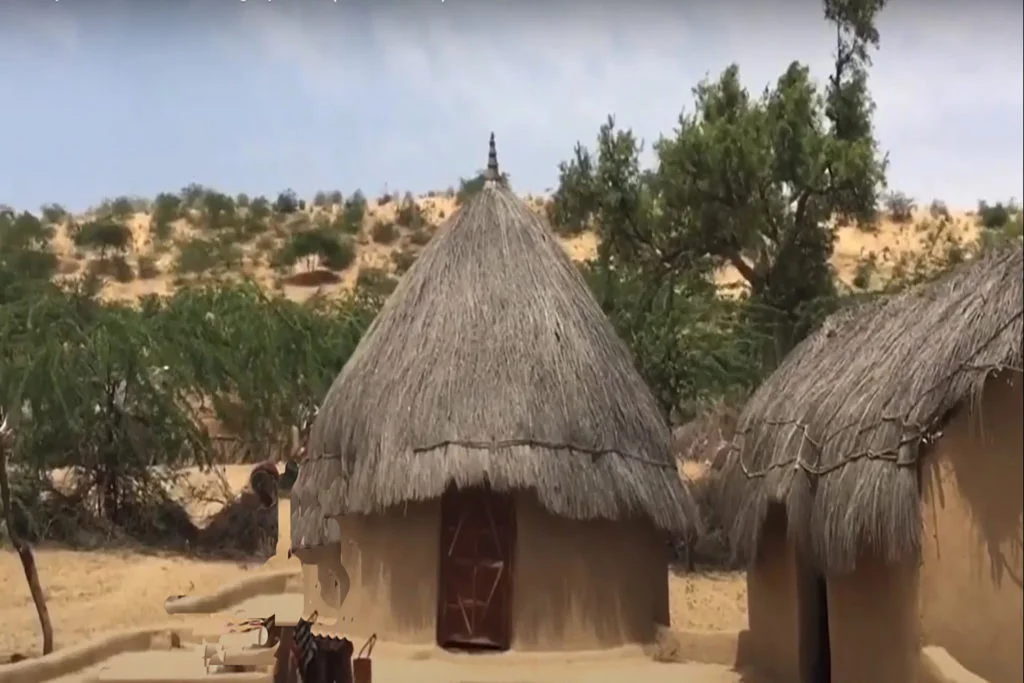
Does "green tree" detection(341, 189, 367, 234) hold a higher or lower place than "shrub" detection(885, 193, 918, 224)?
higher

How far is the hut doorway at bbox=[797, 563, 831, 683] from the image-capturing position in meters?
7.88

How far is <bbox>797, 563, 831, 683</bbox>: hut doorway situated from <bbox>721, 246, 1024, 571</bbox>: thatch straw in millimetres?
418

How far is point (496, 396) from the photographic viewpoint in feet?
28.7

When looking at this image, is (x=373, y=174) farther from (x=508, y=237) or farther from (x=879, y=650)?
(x=879, y=650)

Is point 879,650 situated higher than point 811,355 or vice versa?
point 811,355

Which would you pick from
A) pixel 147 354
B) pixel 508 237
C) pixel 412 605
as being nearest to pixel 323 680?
pixel 412 605

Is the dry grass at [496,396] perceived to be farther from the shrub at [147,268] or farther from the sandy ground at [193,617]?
the shrub at [147,268]

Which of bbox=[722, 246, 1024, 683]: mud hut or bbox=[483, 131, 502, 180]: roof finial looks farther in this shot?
bbox=[483, 131, 502, 180]: roof finial

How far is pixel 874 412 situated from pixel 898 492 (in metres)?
0.61

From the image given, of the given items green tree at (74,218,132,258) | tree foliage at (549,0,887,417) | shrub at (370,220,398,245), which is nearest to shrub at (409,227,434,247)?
shrub at (370,220,398,245)

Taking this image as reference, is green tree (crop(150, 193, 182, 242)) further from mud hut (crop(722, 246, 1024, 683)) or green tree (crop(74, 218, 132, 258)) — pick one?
mud hut (crop(722, 246, 1024, 683))

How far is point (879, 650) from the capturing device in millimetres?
6602

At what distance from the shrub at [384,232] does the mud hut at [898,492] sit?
56.3 ft

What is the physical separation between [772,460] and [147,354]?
373 inches
